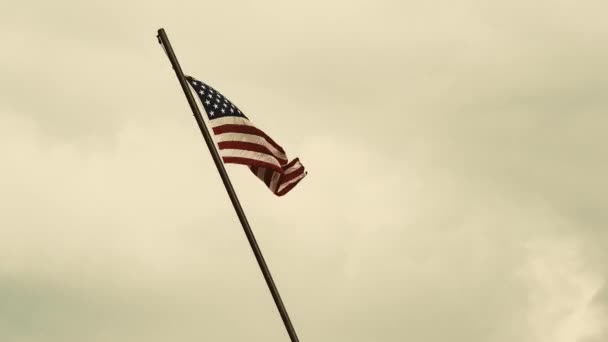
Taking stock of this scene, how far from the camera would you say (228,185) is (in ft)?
61.2

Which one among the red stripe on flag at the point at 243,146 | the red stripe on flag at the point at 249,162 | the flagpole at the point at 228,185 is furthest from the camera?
the red stripe on flag at the point at 243,146

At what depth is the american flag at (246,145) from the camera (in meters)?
20.4

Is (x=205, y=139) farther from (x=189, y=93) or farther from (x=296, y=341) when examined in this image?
(x=296, y=341)

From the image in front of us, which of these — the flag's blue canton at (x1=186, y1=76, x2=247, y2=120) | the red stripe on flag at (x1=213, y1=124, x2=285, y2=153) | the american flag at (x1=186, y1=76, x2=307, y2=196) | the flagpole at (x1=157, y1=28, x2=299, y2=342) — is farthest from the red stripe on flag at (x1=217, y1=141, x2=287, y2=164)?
the flagpole at (x1=157, y1=28, x2=299, y2=342)

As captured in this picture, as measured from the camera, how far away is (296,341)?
1930 cm

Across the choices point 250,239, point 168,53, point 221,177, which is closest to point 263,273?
point 250,239

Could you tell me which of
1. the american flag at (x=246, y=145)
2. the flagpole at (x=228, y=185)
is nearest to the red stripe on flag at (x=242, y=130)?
the american flag at (x=246, y=145)

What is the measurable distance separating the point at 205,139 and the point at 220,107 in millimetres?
1942

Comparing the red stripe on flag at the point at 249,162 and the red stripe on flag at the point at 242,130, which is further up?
the red stripe on flag at the point at 242,130

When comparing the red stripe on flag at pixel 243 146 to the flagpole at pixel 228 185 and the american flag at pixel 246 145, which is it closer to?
the american flag at pixel 246 145

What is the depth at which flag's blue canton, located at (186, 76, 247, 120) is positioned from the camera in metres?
20.4

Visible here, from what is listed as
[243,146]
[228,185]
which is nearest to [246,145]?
[243,146]

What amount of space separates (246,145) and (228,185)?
2201 millimetres

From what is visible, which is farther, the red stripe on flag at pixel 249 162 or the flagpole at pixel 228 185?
the red stripe on flag at pixel 249 162
